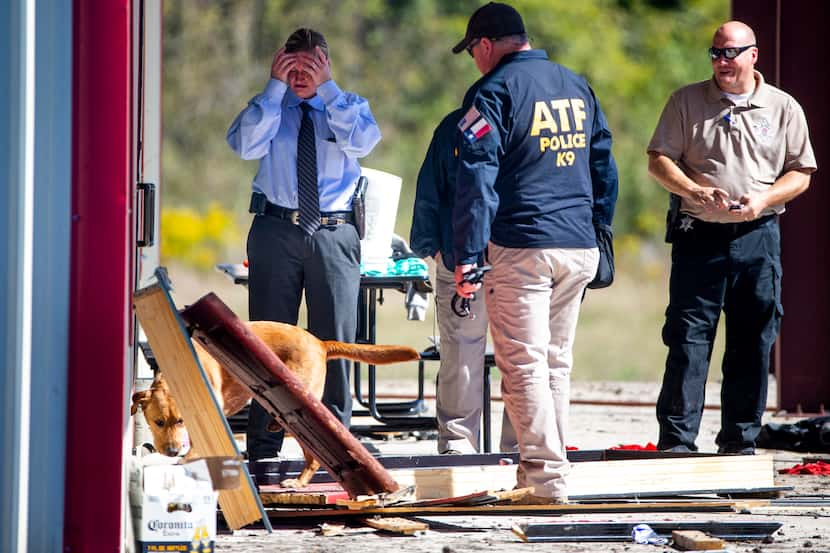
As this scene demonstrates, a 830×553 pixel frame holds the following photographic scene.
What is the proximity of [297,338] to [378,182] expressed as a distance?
2.08 m

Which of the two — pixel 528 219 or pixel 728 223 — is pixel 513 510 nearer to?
pixel 528 219

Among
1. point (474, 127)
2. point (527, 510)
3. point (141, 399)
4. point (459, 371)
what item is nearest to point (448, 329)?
point (459, 371)

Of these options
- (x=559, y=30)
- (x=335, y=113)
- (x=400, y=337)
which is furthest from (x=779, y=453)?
(x=559, y=30)

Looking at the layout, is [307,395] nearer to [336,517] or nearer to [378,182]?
[336,517]

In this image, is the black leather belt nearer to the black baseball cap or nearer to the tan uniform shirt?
the black baseball cap

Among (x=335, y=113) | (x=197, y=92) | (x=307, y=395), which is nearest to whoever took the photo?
(x=307, y=395)

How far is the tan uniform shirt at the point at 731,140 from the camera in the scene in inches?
293

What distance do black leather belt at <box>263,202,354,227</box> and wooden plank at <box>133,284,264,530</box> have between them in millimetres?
1898

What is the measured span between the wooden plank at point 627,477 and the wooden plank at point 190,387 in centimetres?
113

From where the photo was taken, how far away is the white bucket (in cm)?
852

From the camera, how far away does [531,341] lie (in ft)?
20.8

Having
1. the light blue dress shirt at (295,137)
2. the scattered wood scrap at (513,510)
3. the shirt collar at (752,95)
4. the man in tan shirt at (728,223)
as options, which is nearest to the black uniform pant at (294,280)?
the light blue dress shirt at (295,137)

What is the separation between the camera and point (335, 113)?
729 centimetres

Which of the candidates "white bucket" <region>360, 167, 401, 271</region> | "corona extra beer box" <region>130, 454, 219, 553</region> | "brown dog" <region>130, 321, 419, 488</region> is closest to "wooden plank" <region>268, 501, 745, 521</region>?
"brown dog" <region>130, 321, 419, 488</region>
